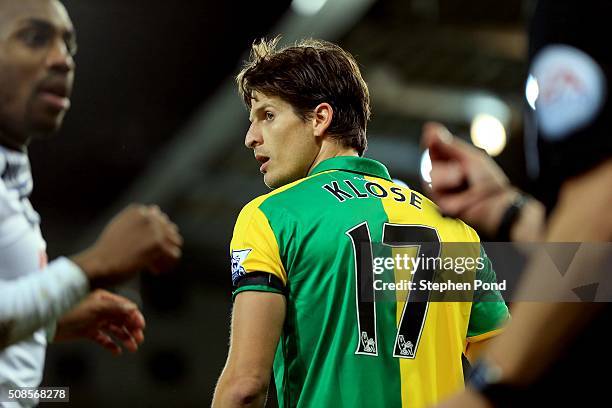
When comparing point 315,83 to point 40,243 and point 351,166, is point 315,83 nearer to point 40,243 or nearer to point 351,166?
point 351,166

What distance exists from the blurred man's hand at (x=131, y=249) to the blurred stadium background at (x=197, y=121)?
82cm

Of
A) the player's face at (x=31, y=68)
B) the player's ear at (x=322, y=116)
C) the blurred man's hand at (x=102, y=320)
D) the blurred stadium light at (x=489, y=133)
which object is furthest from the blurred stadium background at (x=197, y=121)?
the player's face at (x=31, y=68)

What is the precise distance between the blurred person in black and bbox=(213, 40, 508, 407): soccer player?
3.24 ft

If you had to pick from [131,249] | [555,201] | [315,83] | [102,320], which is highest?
[315,83]

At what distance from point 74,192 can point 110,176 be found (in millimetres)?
224

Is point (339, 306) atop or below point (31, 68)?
below

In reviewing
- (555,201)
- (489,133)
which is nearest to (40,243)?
(555,201)

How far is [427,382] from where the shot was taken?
2055 millimetres

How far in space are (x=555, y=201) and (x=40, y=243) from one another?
4.61ft

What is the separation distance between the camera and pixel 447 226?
7.13 ft

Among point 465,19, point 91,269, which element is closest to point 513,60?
point 465,19

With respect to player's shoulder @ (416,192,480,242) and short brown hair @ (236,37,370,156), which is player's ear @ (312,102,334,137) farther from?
player's shoulder @ (416,192,480,242)

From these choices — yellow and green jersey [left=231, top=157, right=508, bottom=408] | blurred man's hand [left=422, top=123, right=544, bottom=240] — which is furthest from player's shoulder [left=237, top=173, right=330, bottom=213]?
blurred man's hand [left=422, top=123, right=544, bottom=240]

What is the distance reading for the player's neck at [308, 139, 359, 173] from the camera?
90.5 inches
